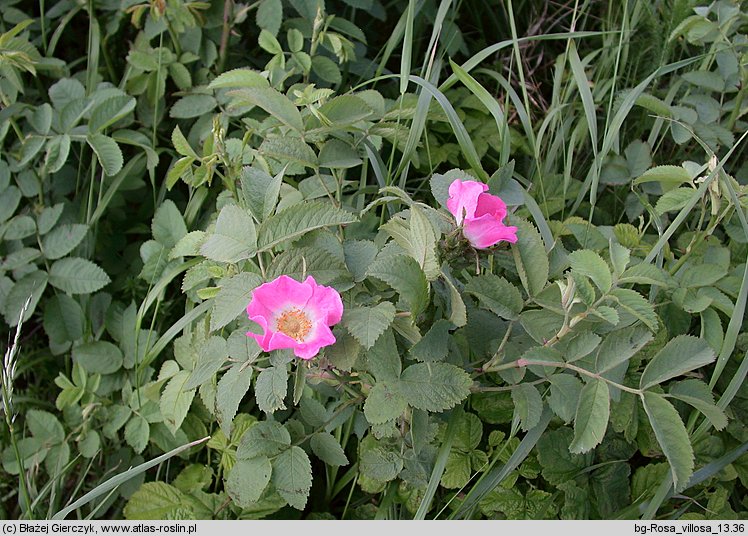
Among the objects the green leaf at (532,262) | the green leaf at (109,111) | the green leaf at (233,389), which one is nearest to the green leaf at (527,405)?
the green leaf at (532,262)

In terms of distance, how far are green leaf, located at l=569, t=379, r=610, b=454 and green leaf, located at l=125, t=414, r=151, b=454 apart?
0.81m

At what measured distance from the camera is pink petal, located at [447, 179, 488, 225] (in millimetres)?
942

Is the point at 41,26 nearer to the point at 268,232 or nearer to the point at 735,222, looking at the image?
the point at 268,232

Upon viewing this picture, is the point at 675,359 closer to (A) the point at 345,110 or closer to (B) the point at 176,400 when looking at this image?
(A) the point at 345,110

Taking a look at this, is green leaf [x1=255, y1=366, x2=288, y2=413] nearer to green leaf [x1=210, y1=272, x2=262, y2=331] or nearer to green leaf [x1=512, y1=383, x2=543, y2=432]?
green leaf [x1=210, y1=272, x2=262, y2=331]

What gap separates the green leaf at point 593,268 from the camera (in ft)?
3.10

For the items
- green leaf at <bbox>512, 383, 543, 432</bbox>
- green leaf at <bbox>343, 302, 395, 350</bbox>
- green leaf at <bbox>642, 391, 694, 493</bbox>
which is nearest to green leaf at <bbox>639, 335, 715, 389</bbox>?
green leaf at <bbox>642, 391, 694, 493</bbox>

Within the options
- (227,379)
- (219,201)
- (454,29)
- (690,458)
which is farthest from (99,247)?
(690,458)

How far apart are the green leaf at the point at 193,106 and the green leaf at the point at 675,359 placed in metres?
1.02

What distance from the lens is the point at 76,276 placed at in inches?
58.3

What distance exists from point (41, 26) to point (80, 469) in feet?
3.26

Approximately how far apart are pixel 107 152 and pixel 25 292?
32cm

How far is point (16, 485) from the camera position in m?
1.58

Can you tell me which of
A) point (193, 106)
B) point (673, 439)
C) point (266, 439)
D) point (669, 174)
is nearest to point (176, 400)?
point (266, 439)
